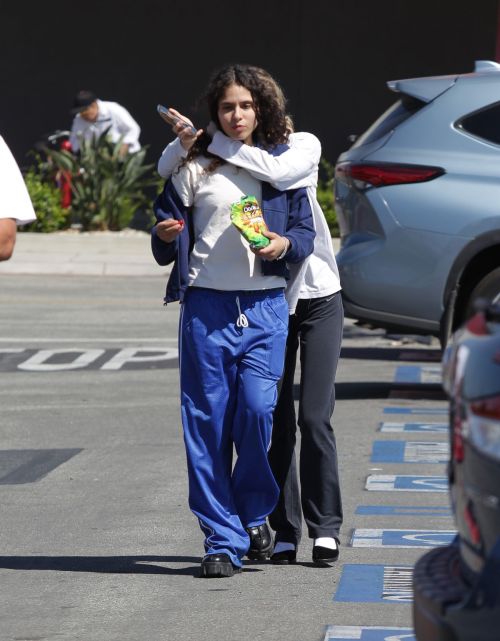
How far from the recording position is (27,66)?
2370 cm

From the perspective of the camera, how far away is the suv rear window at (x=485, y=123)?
9.84 metres

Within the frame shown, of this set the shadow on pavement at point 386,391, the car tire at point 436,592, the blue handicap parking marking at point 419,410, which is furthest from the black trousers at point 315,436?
the shadow on pavement at point 386,391

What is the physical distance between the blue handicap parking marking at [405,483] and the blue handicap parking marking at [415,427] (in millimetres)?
1256

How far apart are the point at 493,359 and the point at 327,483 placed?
2992mm

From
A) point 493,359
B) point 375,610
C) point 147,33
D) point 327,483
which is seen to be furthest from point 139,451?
point 147,33

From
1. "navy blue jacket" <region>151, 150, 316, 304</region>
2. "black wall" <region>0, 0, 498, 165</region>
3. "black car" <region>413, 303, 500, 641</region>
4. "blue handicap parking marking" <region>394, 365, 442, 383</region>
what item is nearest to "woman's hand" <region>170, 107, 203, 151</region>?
"navy blue jacket" <region>151, 150, 316, 304</region>

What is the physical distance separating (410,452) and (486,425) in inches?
213

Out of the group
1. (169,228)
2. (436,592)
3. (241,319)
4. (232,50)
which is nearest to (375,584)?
(241,319)

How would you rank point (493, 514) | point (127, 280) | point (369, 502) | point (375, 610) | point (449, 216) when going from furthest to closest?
1. point (127, 280)
2. point (449, 216)
3. point (369, 502)
4. point (375, 610)
5. point (493, 514)

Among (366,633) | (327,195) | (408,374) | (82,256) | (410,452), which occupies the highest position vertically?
(366,633)

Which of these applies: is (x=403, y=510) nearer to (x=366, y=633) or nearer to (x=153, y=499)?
(x=153, y=499)

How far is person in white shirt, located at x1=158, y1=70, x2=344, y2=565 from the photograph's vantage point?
6285 mm

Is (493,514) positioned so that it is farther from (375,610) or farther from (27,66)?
(27,66)

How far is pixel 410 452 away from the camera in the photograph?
8758 mm
